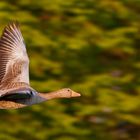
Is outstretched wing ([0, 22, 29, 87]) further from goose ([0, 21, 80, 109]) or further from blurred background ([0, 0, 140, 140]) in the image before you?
blurred background ([0, 0, 140, 140])

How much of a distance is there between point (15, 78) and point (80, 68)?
89.8 inches

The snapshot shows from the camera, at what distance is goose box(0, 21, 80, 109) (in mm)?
4160

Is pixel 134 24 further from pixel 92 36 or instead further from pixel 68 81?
pixel 68 81

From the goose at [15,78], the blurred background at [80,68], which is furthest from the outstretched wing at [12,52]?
the blurred background at [80,68]

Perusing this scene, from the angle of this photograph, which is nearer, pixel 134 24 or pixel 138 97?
pixel 138 97

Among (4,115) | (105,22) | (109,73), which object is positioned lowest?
(4,115)

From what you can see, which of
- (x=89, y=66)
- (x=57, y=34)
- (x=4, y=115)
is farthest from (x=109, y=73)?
(x=4, y=115)

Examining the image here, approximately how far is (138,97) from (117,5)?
3.95 ft

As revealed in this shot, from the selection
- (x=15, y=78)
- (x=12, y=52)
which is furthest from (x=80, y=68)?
(x=15, y=78)

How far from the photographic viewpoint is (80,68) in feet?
22.7

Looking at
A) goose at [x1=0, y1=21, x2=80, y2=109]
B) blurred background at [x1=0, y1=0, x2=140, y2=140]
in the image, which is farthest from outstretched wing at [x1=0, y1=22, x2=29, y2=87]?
blurred background at [x1=0, y1=0, x2=140, y2=140]

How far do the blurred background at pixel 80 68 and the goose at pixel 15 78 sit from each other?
132 cm

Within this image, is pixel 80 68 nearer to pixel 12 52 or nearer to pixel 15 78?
pixel 12 52

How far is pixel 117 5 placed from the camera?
24.7 ft
